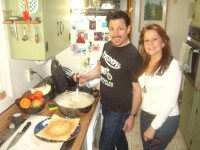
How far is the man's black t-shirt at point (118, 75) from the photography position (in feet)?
5.15

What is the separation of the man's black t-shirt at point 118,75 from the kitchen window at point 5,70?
77cm

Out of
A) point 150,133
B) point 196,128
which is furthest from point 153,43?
point 196,128

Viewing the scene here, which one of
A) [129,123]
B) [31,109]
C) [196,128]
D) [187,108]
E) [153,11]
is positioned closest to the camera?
[31,109]

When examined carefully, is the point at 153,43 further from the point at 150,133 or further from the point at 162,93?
the point at 150,133

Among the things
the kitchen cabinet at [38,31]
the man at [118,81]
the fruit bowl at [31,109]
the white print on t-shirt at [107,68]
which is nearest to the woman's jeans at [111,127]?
the man at [118,81]

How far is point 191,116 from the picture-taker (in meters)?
2.32

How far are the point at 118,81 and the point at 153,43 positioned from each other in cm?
42

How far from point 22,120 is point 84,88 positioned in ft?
2.29

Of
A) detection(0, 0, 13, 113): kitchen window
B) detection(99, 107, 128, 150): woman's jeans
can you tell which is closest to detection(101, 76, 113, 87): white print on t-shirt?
detection(99, 107, 128, 150): woman's jeans

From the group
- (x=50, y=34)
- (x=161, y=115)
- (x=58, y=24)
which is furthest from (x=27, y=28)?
(x=161, y=115)

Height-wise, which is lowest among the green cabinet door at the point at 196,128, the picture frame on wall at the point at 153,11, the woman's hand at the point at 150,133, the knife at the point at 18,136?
the green cabinet door at the point at 196,128

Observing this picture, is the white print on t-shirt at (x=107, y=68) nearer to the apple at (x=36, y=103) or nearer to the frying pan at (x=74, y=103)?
the frying pan at (x=74, y=103)

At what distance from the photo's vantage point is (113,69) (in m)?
1.64

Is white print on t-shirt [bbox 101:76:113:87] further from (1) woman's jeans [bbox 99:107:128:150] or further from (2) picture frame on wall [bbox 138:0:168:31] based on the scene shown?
(2) picture frame on wall [bbox 138:0:168:31]
